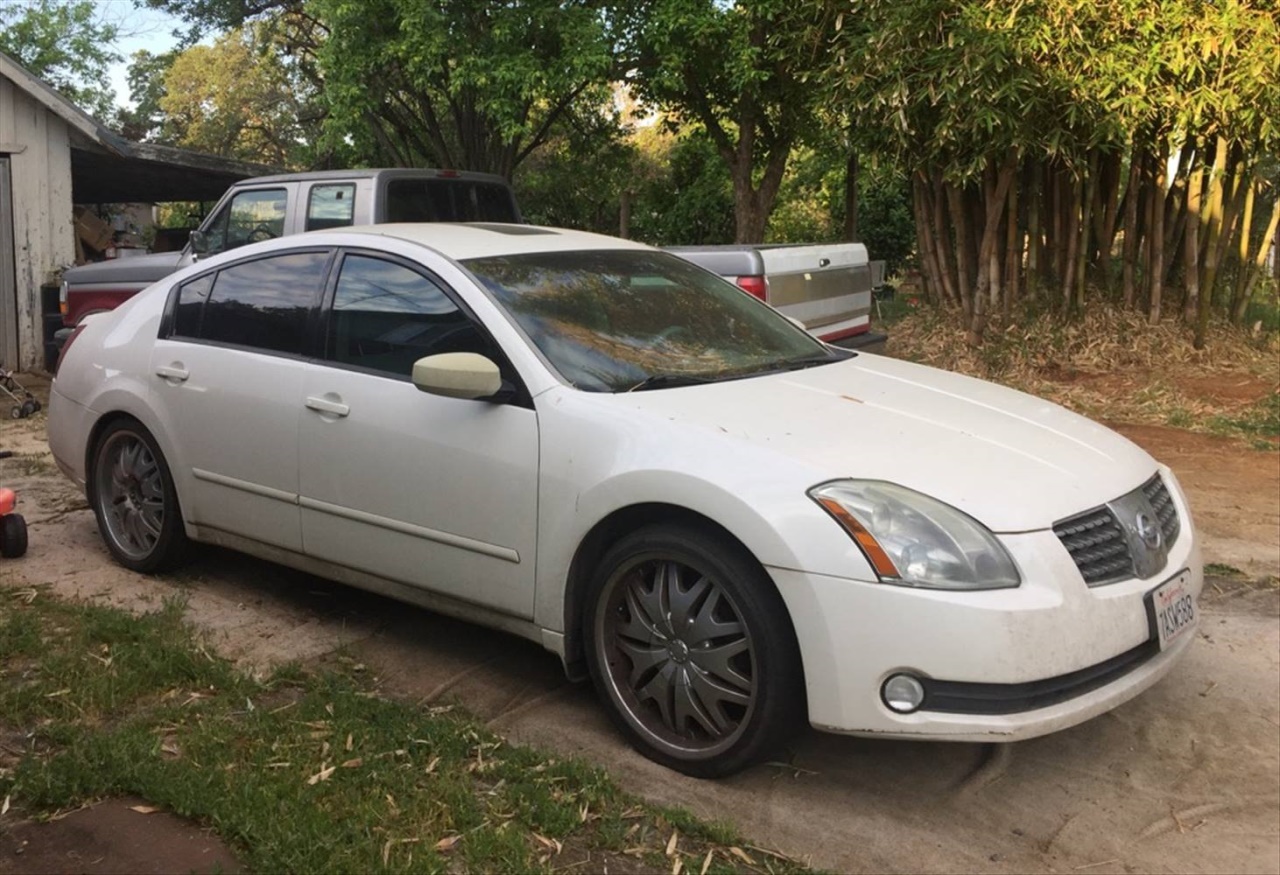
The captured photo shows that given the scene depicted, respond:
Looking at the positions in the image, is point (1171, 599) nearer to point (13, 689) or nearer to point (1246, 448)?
point (13, 689)

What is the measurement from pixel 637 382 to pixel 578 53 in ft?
34.6

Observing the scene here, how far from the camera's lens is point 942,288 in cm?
1248

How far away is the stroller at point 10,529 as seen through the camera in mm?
5359

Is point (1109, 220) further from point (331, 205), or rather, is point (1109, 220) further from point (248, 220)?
point (248, 220)

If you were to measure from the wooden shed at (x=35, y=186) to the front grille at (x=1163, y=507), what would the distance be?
11380 millimetres

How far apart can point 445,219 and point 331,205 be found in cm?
90

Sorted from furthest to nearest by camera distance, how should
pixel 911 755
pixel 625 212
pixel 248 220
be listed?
pixel 625 212 → pixel 248 220 → pixel 911 755

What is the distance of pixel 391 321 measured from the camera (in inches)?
172

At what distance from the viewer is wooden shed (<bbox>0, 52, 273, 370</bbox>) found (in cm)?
1231

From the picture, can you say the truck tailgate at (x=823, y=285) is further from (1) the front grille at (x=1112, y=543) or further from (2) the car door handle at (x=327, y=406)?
(1) the front grille at (x=1112, y=543)

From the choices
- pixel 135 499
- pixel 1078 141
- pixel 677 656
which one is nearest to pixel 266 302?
pixel 135 499

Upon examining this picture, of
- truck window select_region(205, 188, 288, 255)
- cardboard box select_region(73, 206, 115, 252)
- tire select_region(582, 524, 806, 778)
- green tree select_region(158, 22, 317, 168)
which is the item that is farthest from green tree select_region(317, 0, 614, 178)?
green tree select_region(158, 22, 317, 168)

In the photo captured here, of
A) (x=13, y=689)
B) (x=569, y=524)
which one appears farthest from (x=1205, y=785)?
(x=13, y=689)

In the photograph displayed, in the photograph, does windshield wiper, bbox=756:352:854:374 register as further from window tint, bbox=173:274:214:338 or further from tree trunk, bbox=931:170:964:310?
tree trunk, bbox=931:170:964:310
